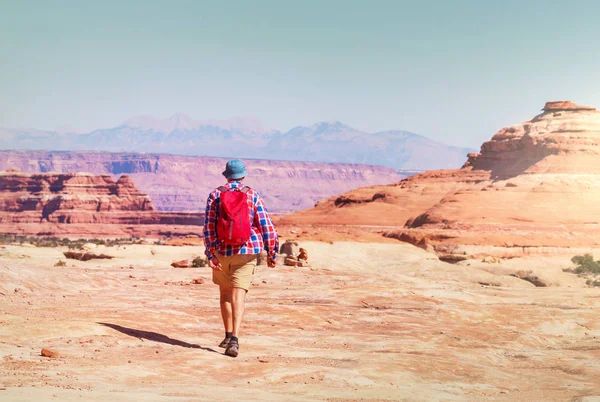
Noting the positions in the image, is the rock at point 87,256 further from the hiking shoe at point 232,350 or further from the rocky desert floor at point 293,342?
the hiking shoe at point 232,350

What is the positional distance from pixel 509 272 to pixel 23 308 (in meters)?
18.5

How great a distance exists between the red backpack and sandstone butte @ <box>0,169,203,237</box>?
89711mm

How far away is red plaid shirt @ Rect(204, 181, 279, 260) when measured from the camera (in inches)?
340

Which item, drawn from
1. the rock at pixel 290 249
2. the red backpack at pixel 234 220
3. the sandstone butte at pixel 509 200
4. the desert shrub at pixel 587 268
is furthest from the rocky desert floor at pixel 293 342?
the sandstone butte at pixel 509 200

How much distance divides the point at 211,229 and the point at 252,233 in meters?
0.43

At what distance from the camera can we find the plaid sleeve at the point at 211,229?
8.66 meters

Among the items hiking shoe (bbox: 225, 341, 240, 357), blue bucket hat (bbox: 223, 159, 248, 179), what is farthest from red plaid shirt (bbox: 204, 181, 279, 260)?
hiking shoe (bbox: 225, 341, 240, 357)

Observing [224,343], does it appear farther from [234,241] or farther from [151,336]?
[234,241]

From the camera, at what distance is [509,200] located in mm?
43156

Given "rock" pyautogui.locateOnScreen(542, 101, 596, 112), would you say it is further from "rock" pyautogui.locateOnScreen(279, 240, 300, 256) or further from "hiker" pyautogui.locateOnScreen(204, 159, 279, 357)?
"hiker" pyautogui.locateOnScreen(204, 159, 279, 357)

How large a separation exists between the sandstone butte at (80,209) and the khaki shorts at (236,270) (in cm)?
8954

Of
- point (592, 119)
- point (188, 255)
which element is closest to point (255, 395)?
point (188, 255)

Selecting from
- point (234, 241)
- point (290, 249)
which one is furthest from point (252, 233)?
point (290, 249)

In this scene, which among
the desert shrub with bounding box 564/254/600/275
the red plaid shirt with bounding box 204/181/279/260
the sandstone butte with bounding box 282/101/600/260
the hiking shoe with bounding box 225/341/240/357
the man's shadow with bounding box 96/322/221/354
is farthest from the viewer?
the sandstone butte with bounding box 282/101/600/260
